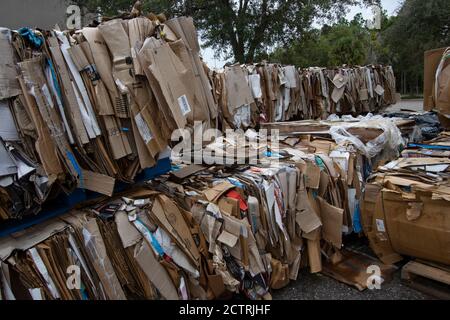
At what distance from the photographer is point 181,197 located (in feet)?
7.50

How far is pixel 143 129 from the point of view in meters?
1.95

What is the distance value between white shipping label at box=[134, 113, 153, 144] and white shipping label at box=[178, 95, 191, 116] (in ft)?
0.77

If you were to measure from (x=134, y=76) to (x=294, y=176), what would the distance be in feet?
4.86

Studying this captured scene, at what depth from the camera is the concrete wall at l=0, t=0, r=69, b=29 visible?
10.7 m

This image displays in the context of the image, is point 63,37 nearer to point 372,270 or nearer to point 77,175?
point 77,175

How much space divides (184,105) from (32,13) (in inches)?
484

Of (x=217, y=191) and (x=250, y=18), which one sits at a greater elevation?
(x=250, y=18)

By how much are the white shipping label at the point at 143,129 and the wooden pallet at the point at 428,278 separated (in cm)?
206

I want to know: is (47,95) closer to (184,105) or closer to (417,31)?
(184,105)

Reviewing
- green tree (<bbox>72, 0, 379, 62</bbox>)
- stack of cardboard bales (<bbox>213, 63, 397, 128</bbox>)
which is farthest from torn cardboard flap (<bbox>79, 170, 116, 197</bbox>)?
green tree (<bbox>72, 0, 379, 62</bbox>)

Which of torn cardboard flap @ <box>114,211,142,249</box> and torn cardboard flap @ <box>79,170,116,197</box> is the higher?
torn cardboard flap @ <box>79,170,116,197</box>

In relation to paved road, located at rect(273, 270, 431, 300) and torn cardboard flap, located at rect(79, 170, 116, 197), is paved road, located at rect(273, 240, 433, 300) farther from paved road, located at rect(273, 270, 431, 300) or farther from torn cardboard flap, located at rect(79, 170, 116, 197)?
torn cardboard flap, located at rect(79, 170, 116, 197)

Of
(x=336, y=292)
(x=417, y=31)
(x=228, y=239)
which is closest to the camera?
(x=228, y=239)

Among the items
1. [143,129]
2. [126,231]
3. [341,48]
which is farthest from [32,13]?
[341,48]
